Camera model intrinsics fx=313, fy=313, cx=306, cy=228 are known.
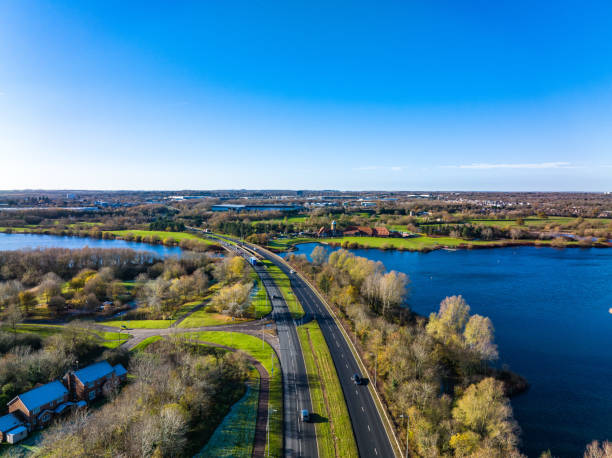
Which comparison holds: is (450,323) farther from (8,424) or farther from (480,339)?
(8,424)

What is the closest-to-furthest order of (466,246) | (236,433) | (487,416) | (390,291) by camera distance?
(487,416), (236,433), (390,291), (466,246)

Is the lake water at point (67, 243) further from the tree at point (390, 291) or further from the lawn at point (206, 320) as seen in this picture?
the tree at point (390, 291)

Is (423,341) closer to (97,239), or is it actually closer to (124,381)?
(124,381)

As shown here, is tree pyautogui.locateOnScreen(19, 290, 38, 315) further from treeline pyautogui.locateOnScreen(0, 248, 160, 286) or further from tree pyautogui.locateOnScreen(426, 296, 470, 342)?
tree pyautogui.locateOnScreen(426, 296, 470, 342)

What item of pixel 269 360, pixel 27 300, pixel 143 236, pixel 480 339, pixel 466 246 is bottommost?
pixel 269 360

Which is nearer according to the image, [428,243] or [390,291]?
[390,291]

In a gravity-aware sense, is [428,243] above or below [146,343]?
above

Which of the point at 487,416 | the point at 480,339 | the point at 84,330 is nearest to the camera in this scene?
the point at 487,416

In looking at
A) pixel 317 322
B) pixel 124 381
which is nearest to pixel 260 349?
pixel 317 322

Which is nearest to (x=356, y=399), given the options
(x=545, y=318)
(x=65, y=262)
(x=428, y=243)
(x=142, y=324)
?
(x=142, y=324)
